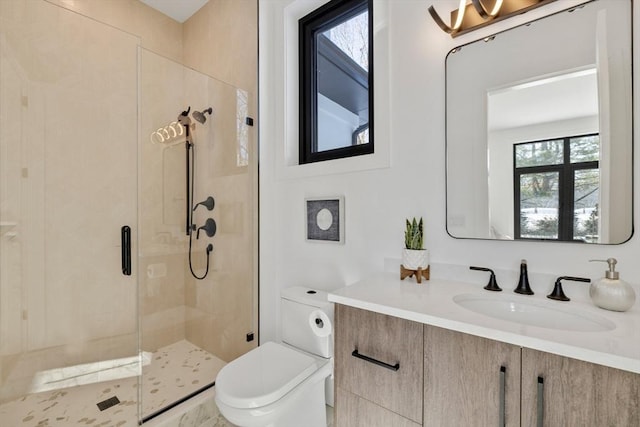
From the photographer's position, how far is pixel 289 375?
121 centimetres

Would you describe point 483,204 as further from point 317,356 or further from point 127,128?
point 127,128

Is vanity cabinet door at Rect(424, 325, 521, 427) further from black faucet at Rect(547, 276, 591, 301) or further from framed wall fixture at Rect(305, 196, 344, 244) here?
framed wall fixture at Rect(305, 196, 344, 244)

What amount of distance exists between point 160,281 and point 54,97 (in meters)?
1.34

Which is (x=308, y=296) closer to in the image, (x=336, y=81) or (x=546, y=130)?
(x=546, y=130)

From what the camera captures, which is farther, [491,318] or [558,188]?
→ [558,188]

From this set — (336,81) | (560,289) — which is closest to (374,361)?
(560,289)

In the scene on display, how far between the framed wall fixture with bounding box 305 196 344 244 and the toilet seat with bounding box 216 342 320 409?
0.63 metres

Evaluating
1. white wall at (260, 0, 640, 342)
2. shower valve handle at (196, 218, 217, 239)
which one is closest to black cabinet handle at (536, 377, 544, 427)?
white wall at (260, 0, 640, 342)

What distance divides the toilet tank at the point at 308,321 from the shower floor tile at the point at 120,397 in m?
0.72

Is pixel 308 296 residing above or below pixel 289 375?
above

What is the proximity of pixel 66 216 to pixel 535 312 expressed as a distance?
101 inches

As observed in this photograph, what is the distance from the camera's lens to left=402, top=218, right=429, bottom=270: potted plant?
46.3 inches

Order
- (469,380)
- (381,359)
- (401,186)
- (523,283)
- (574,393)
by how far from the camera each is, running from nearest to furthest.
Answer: (574,393) < (469,380) < (381,359) < (523,283) < (401,186)

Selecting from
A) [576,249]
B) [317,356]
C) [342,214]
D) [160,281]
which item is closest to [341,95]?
[342,214]
